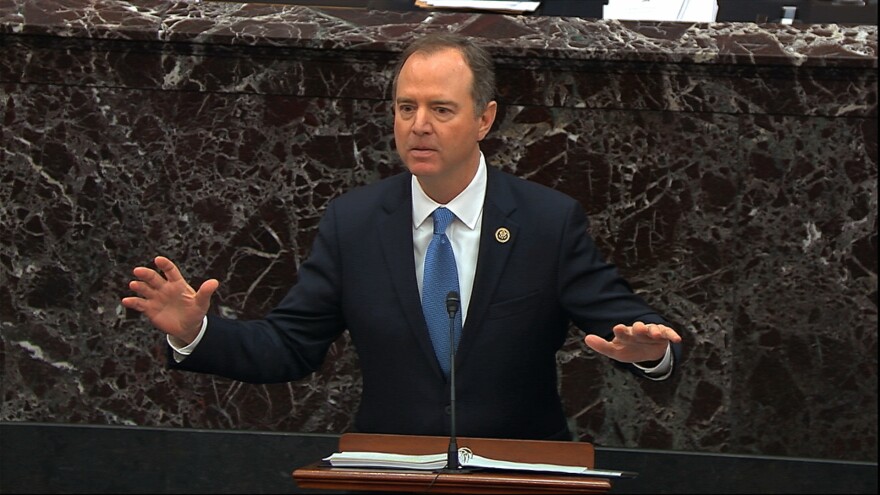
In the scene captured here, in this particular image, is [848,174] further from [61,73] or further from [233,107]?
[61,73]

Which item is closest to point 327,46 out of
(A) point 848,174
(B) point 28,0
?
(B) point 28,0

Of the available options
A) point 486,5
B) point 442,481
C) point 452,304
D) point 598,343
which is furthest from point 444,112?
point 486,5

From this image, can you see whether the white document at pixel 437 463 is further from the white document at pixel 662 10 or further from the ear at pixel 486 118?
the white document at pixel 662 10

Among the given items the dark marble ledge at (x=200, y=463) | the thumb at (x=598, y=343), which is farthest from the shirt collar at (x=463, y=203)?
the dark marble ledge at (x=200, y=463)

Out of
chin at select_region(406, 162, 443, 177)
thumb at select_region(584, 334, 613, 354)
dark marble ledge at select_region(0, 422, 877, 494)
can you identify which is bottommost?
dark marble ledge at select_region(0, 422, 877, 494)

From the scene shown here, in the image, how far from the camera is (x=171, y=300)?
100 inches

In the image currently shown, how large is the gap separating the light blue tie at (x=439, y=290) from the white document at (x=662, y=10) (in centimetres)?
112

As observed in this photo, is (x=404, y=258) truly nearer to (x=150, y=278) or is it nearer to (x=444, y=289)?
(x=444, y=289)

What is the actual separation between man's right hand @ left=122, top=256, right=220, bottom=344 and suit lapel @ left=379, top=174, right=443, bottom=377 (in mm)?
392

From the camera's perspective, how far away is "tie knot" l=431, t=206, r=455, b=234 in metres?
2.82

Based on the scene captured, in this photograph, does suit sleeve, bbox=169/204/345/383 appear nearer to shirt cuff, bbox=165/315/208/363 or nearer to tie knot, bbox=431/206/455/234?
shirt cuff, bbox=165/315/208/363

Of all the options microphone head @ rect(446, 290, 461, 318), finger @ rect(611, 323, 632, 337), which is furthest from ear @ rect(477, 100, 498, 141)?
finger @ rect(611, 323, 632, 337)

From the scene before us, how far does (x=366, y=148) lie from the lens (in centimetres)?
342

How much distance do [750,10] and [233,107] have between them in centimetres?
144
